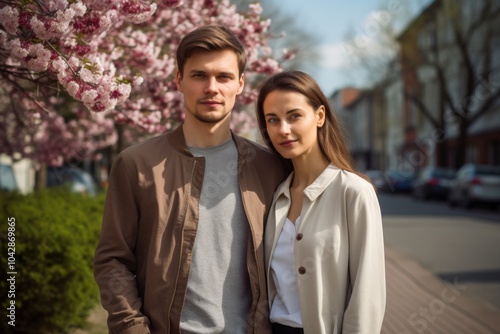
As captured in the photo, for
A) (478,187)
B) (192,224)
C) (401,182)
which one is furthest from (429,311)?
(401,182)

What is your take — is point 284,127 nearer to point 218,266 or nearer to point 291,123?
point 291,123

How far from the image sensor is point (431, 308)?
278 inches

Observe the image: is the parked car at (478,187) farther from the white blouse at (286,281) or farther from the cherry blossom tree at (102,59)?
the white blouse at (286,281)

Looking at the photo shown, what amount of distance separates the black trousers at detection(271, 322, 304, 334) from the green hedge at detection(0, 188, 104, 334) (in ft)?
9.82

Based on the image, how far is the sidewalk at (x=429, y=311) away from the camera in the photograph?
6.20 meters

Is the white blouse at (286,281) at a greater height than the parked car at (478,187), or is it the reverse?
the white blouse at (286,281)

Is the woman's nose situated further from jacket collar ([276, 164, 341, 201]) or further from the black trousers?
the black trousers

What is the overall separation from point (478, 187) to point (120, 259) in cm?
2046

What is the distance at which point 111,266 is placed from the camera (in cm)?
275

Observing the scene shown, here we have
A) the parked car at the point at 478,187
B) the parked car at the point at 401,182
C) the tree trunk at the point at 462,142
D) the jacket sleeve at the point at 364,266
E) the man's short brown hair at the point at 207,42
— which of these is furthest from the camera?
the parked car at the point at 401,182

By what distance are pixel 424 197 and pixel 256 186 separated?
1090 inches

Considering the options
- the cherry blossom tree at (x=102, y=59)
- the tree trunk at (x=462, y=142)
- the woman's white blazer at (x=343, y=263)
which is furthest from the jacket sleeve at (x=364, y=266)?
the tree trunk at (x=462, y=142)

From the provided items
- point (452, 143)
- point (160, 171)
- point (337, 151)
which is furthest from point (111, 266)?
point (452, 143)

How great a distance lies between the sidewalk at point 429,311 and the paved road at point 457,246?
285mm
